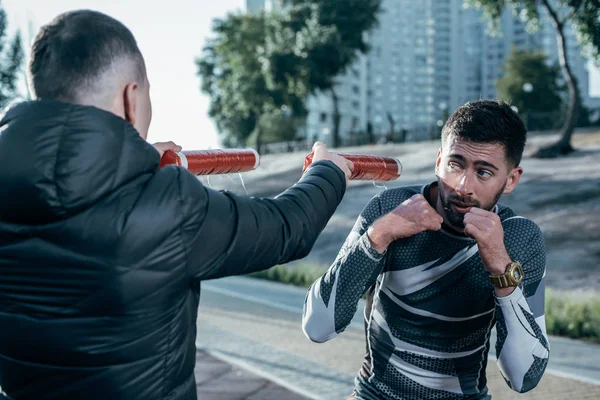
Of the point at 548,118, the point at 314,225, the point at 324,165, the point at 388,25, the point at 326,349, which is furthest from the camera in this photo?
the point at 388,25

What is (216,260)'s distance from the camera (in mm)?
1688

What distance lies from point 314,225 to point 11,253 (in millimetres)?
703

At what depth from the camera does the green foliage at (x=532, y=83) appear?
53.3 metres

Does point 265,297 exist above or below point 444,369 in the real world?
below

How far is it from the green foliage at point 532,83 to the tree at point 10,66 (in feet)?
133

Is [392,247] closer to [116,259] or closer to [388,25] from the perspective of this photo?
[116,259]

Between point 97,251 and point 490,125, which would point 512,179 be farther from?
point 97,251

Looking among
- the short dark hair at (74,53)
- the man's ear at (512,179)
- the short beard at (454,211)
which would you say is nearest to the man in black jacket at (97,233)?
the short dark hair at (74,53)

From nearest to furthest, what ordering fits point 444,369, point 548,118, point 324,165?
point 324,165 → point 444,369 → point 548,118

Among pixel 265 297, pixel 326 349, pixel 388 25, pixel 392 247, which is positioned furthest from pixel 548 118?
pixel 388 25

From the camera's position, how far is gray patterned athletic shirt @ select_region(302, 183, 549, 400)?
247cm

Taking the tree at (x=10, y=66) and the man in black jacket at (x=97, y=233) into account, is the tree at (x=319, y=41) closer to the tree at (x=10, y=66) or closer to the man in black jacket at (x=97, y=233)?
the tree at (x=10, y=66)

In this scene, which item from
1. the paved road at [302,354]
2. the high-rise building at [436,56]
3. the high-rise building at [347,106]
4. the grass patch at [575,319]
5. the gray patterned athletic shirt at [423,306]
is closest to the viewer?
the gray patterned athletic shirt at [423,306]

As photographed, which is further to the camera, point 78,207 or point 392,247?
point 392,247
